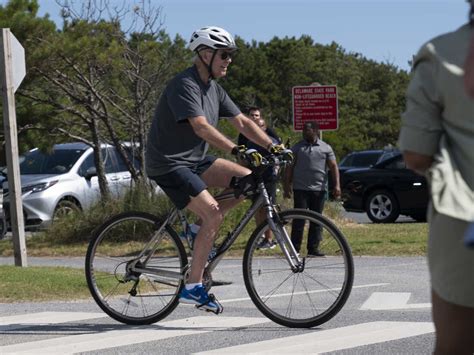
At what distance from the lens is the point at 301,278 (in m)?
7.91

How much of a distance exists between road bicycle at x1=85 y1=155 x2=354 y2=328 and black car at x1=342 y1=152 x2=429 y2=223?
1454cm

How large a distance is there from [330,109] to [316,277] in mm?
16058

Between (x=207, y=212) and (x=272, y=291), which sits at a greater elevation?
(x=207, y=212)

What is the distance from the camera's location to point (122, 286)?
8.27 meters

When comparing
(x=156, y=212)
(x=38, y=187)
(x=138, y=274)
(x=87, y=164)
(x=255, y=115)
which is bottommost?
(x=156, y=212)

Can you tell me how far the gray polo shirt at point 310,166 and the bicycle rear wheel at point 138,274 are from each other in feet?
22.1

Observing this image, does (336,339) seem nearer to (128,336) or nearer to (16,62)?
(128,336)

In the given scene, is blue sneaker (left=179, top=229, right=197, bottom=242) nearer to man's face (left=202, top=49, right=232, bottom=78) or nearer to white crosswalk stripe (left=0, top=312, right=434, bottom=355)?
white crosswalk stripe (left=0, top=312, right=434, bottom=355)

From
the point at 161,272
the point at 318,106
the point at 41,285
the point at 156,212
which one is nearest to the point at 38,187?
the point at 156,212

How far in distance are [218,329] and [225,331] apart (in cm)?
11

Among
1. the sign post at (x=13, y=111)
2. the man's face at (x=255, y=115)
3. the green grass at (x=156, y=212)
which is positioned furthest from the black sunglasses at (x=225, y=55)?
the man's face at (x=255, y=115)

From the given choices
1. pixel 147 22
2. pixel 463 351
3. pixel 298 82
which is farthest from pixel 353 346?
pixel 298 82

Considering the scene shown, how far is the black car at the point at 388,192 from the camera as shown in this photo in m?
22.7

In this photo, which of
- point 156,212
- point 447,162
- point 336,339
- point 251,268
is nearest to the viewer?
point 447,162
